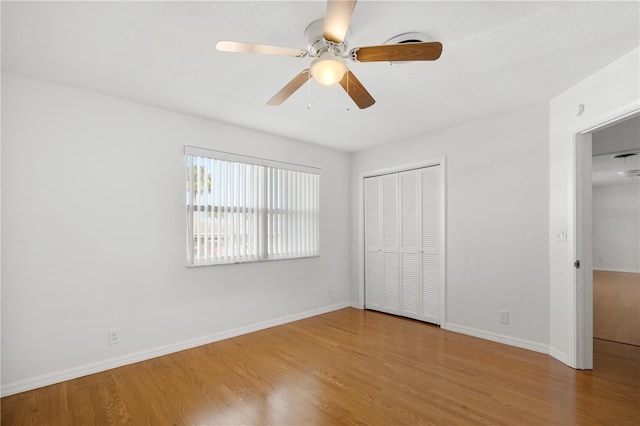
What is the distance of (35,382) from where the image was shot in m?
2.53

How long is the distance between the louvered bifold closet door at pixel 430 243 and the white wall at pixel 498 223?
0.15 metres

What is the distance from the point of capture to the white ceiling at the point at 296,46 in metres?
1.82

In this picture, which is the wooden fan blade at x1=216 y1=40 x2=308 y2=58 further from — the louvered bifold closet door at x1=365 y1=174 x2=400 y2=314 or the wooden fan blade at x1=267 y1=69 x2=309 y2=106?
the louvered bifold closet door at x1=365 y1=174 x2=400 y2=314

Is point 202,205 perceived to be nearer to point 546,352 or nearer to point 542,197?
point 542,197

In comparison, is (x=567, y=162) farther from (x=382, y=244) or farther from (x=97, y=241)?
(x=97, y=241)

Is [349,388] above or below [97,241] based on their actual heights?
below

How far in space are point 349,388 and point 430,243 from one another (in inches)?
90.3

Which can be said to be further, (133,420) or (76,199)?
(76,199)

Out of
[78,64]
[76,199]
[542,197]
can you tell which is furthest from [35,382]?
[542,197]

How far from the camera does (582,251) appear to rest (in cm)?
281

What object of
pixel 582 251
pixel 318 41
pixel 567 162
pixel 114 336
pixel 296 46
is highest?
pixel 296 46

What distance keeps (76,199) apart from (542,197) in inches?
174

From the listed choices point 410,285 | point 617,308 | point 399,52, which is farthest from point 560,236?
point 617,308

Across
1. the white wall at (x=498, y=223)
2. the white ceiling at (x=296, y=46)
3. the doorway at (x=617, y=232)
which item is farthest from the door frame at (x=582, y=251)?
the doorway at (x=617, y=232)
